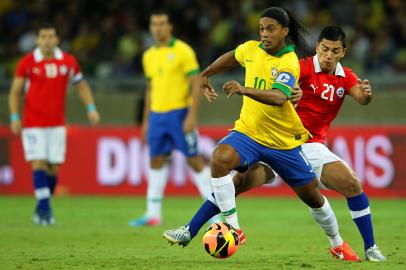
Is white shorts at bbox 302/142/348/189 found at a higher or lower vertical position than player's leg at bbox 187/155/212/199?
higher

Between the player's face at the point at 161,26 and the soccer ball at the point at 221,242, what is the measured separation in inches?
195

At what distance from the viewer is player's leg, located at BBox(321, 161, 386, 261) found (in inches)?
336

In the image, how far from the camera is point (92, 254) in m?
9.11

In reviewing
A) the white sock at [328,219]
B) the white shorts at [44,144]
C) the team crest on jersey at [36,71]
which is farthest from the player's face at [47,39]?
the white sock at [328,219]

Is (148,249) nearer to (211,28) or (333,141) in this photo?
(333,141)

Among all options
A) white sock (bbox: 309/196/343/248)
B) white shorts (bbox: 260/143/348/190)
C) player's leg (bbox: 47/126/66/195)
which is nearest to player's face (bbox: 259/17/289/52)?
white shorts (bbox: 260/143/348/190)

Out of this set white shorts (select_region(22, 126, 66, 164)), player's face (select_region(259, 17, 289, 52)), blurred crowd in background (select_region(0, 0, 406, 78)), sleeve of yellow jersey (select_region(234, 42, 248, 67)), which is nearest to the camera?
player's face (select_region(259, 17, 289, 52))

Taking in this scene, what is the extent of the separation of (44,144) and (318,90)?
16.6 ft

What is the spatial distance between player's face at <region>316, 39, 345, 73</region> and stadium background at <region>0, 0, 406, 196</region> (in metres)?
8.43

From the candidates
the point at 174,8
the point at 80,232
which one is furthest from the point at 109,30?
the point at 80,232

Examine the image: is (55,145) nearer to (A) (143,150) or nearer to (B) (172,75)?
(B) (172,75)

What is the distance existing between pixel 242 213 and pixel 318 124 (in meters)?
5.58

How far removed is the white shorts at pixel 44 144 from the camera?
12.7 metres

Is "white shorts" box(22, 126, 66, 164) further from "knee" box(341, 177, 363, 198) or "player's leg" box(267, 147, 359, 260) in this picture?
"knee" box(341, 177, 363, 198)
